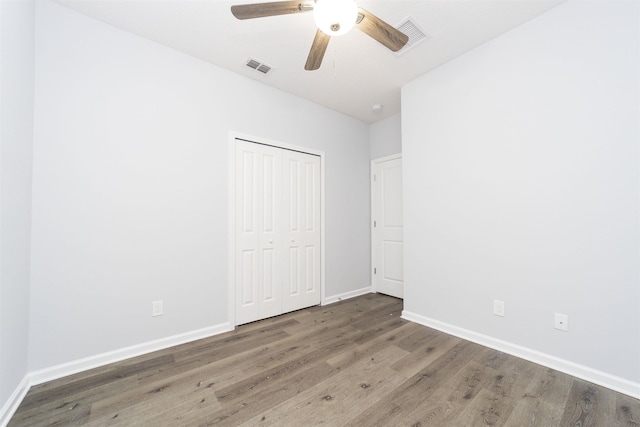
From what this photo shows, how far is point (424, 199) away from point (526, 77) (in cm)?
134

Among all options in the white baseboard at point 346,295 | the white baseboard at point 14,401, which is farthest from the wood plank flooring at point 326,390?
the white baseboard at point 346,295

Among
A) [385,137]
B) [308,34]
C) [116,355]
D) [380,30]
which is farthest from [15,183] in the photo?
[385,137]

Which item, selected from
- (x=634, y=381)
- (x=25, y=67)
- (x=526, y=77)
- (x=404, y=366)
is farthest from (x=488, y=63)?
(x=25, y=67)

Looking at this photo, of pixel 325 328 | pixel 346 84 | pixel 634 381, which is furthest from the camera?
pixel 346 84

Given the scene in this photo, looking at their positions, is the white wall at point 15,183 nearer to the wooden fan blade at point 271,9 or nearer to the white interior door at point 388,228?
the wooden fan blade at point 271,9

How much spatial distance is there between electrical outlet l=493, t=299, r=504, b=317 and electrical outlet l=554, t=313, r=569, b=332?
0.35 metres

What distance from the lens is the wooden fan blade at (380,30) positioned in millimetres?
1521

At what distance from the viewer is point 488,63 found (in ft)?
7.53

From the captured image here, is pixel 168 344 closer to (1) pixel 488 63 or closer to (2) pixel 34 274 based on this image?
(2) pixel 34 274

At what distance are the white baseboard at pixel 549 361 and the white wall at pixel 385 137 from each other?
2434 millimetres

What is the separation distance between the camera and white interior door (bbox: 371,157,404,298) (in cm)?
367

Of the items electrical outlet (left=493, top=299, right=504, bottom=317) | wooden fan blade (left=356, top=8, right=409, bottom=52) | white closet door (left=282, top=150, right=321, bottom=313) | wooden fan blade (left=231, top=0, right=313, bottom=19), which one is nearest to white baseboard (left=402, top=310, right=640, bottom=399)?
electrical outlet (left=493, top=299, right=504, bottom=317)

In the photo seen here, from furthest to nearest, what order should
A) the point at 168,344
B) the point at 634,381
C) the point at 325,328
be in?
1. the point at 325,328
2. the point at 168,344
3. the point at 634,381

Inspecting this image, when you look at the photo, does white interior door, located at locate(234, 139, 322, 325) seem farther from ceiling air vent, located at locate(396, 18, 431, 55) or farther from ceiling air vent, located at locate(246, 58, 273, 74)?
ceiling air vent, located at locate(396, 18, 431, 55)
